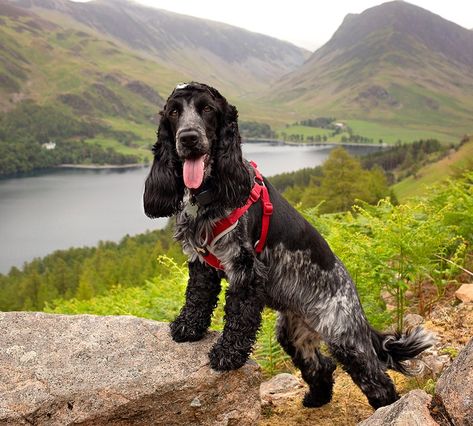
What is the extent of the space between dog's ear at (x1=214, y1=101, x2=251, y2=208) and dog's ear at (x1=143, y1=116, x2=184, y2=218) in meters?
0.47

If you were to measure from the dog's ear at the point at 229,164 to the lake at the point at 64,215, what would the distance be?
3899 inches

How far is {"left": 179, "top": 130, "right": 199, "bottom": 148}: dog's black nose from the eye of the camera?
14.0 feet

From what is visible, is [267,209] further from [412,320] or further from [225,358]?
[412,320]

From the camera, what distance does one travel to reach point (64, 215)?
416ft

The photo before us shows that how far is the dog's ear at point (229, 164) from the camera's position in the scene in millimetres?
4684

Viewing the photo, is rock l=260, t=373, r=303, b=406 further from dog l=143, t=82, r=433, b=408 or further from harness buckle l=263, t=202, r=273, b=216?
harness buckle l=263, t=202, r=273, b=216

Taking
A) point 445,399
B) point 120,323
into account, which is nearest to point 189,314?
point 120,323

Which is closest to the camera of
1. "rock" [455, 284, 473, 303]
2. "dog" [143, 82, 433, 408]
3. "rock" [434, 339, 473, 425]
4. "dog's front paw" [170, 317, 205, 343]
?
"rock" [434, 339, 473, 425]

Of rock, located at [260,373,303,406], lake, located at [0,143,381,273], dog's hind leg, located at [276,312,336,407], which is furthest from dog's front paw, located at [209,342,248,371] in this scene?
lake, located at [0,143,381,273]

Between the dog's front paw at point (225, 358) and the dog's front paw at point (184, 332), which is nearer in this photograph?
the dog's front paw at point (225, 358)

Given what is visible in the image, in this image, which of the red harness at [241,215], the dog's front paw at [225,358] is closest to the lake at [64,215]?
the dog's front paw at [225,358]

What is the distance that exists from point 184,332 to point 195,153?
224 centimetres

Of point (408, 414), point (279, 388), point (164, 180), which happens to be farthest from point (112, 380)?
point (408, 414)

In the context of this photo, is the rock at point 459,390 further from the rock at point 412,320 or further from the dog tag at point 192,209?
the rock at point 412,320
